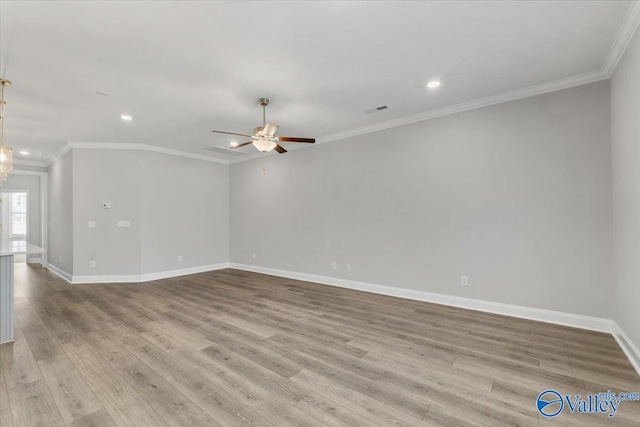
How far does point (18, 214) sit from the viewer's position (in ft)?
30.4

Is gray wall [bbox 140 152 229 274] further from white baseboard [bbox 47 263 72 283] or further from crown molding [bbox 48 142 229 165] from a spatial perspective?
white baseboard [bbox 47 263 72 283]

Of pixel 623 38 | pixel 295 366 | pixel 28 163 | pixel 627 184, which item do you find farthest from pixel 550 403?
pixel 28 163

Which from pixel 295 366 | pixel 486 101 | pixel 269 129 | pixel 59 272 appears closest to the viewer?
pixel 295 366

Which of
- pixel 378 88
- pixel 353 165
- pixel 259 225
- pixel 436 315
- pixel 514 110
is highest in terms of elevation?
pixel 378 88

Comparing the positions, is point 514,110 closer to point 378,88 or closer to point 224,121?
point 378,88

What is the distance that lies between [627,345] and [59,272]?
9.73m

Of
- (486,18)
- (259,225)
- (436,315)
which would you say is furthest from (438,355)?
(259,225)

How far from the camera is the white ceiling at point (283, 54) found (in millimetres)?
2174

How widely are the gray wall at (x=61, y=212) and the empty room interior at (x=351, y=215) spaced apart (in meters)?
0.19

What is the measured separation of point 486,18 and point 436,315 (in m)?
3.30

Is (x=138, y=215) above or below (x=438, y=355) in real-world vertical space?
above

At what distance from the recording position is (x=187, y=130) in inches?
198

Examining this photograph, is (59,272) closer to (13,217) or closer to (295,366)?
(13,217)

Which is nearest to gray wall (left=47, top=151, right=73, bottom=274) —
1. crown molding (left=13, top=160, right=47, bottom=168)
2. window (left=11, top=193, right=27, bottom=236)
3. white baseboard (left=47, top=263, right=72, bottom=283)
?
white baseboard (left=47, top=263, right=72, bottom=283)
